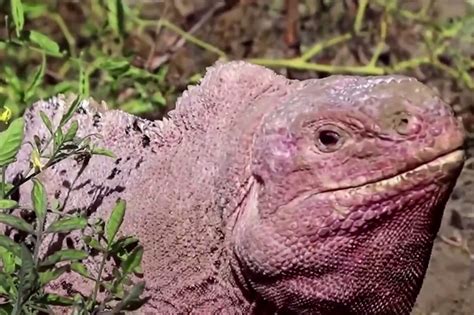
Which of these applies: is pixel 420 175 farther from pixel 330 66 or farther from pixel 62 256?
pixel 330 66

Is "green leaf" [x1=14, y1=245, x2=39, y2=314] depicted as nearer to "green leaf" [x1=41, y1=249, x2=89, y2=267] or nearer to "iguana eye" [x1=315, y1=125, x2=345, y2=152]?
"green leaf" [x1=41, y1=249, x2=89, y2=267]

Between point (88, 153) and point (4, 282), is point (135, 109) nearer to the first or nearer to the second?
point (88, 153)

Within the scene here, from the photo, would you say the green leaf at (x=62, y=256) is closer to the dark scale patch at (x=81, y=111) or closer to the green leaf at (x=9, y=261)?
the green leaf at (x=9, y=261)

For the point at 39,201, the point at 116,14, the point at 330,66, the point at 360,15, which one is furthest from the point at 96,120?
the point at 360,15

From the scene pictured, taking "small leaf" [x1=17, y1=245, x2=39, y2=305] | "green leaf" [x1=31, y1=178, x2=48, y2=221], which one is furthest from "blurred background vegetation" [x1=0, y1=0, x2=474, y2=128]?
"small leaf" [x1=17, y1=245, x2=39, y2=305]

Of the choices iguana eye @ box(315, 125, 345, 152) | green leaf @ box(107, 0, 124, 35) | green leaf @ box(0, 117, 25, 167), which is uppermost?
green leaf @ box(0, 117, 25, 167)

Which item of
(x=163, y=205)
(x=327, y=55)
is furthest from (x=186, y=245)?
(x=327, y=55)
